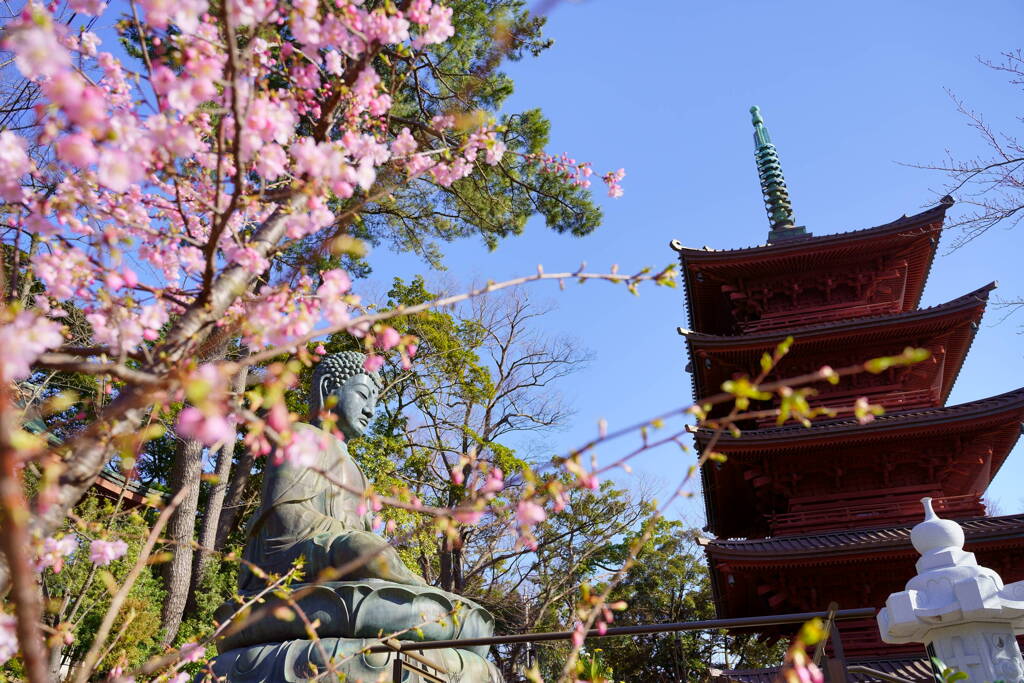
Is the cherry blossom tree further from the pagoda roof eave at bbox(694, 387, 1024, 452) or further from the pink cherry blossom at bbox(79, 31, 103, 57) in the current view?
the pagoda roof eave at bbox(694, 387, 1024, 452)

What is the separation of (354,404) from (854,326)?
24.6 ft

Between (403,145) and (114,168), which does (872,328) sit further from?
(114,168)

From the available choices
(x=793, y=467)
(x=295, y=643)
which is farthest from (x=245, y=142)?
(x=793, y=467)

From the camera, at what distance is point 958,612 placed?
394 centimetres

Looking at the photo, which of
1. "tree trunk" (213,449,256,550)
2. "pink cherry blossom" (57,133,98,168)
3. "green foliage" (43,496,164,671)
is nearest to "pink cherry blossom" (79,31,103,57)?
"pink cherry blossom" (57,133,98,168)

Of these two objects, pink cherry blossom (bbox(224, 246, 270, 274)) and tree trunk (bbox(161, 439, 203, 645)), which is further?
tree trunk (bbox(161, 439, 203, 645))

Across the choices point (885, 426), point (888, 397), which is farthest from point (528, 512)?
point (888, 397)

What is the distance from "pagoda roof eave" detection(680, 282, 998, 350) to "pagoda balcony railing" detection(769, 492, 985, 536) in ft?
7.10

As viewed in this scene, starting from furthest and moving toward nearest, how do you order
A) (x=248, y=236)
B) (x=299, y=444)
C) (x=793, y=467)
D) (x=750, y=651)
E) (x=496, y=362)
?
(x=750, y=651) < (x=496, y=362) < (x=793, y=467) < (x=248, y=236) < (x=299, y=444)

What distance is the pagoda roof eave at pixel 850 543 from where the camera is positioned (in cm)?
775

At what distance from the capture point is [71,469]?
1.32m

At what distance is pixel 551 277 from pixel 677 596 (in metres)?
20.5

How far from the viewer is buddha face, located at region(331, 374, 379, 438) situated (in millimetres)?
4719

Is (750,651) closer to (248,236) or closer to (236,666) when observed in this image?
(236,666)
